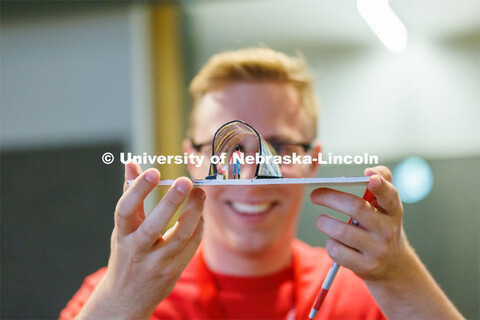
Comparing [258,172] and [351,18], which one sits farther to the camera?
[351,18]

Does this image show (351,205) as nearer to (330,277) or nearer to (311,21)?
(330,277)

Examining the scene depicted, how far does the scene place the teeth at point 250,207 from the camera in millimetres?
806

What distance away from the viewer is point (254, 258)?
84cm

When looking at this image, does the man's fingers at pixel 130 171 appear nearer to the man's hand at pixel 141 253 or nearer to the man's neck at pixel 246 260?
the man's hand at pixel 141 253

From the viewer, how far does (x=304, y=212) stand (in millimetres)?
1522

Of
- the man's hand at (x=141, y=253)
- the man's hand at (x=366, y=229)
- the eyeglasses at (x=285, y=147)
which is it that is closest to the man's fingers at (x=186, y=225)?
the man's hand at (x=141, y=253)

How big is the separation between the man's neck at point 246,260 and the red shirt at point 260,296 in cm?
1

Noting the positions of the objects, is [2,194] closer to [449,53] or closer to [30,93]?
[30,93]

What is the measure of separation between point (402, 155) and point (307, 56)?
49 centimetres

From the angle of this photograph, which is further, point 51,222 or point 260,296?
point 51,222

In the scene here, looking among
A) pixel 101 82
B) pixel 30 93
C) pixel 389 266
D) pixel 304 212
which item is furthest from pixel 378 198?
pixel 30 93

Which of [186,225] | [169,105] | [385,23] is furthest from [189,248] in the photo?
[169,105]

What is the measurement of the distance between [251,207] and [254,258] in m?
0.11

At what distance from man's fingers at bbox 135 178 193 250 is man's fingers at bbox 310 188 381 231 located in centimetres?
15
